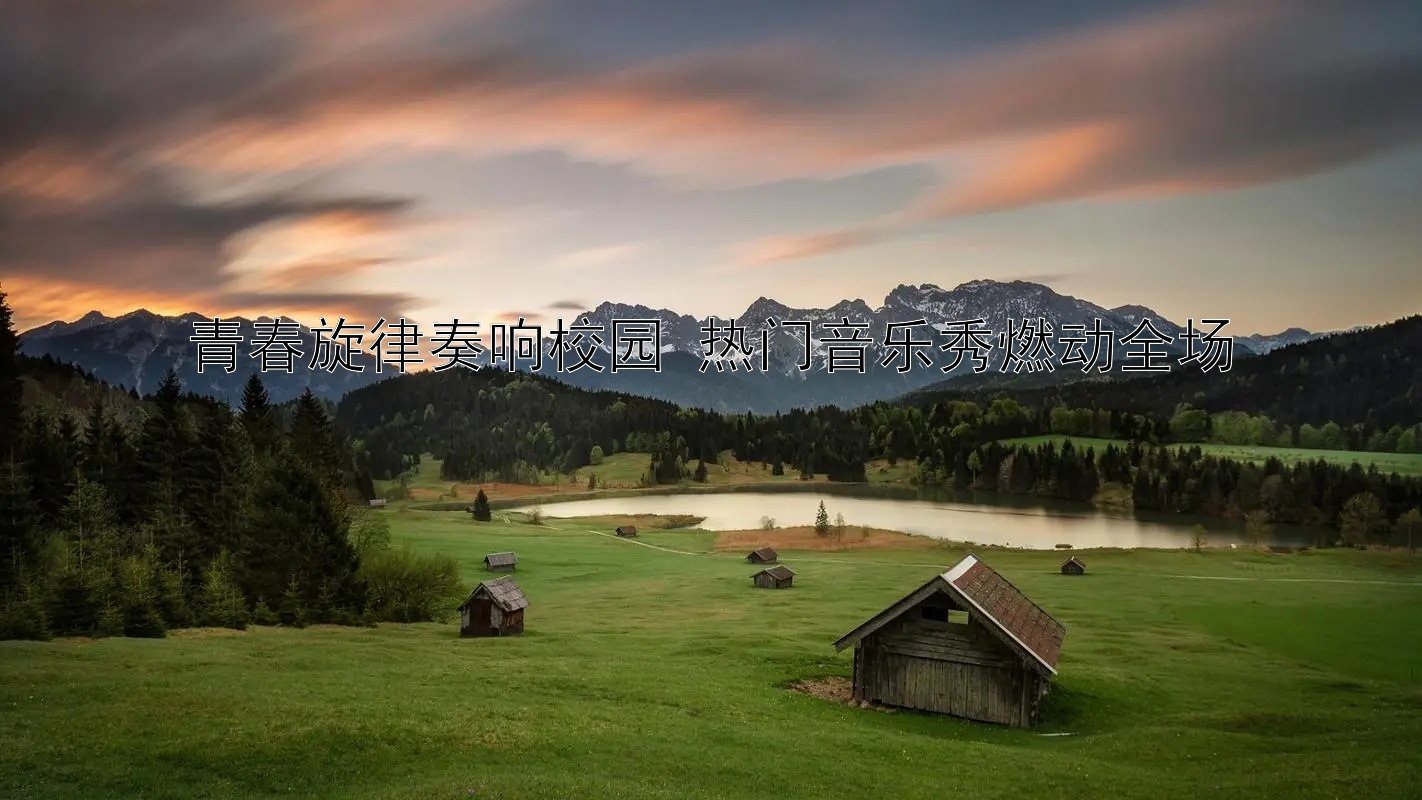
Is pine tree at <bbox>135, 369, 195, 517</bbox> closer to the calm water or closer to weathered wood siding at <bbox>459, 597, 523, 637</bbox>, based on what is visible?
weathered wood siding at <bbox>459, 597, 523, 637</bbox>

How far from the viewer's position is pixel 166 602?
44.6 metres

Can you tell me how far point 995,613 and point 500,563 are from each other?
2448 inches

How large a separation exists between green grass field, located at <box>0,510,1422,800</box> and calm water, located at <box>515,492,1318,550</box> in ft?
255

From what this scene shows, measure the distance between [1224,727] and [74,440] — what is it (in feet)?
277

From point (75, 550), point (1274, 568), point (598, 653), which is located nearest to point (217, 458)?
point (75, 550)

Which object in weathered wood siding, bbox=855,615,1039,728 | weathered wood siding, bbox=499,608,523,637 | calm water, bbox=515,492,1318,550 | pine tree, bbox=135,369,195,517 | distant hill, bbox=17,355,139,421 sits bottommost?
calm water, bbox=515,492,1318,550

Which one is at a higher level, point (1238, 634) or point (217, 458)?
point (217, 458)

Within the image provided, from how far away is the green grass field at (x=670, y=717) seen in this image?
21.6 metres

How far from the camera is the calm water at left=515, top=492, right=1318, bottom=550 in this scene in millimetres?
134500

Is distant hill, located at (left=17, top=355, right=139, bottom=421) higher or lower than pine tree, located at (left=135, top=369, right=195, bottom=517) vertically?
higher

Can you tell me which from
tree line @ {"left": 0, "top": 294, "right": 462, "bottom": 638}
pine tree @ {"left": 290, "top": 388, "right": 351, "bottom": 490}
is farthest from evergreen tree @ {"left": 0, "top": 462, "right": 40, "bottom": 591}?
pine tree @ {"left": 290, "top": 388, "right": 351, "bottom": 490}

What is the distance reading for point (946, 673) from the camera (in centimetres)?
3459

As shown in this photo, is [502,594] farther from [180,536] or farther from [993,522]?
[993,522]

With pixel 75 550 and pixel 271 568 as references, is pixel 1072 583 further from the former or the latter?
pixel 75 550
